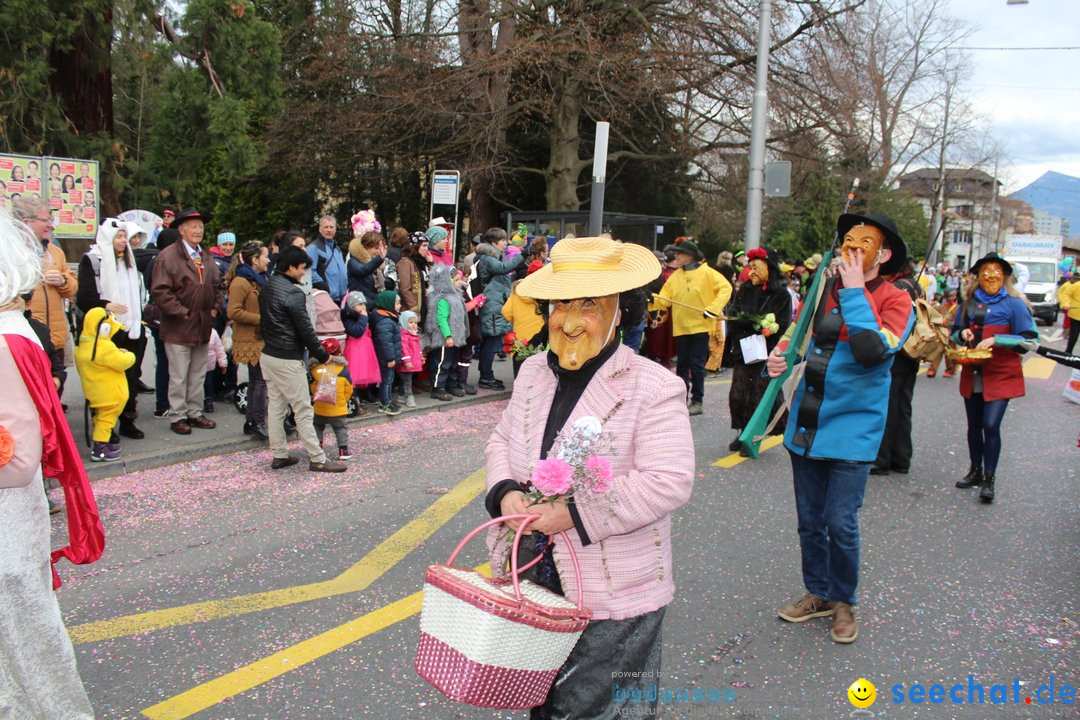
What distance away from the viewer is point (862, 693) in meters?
3.52

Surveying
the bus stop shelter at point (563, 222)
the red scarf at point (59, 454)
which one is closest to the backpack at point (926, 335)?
the red scarf at point (59, 454)

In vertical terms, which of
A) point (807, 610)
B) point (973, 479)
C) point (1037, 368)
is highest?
point (1037, 368)

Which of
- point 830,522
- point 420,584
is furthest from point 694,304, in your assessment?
point 420,584

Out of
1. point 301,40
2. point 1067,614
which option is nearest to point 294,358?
point 1067,614

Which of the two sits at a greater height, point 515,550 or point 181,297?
point 181,297

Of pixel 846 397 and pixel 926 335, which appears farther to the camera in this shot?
pixel 926 335

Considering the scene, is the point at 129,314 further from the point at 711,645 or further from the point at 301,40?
the point at 301,40

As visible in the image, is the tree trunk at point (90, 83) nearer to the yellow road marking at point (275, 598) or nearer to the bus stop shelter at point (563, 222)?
the bus stop shelter at point (563, 222)

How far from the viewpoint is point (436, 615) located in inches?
83.2

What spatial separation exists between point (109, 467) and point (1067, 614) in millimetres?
6358

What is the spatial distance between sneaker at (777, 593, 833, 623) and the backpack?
9.69 feet

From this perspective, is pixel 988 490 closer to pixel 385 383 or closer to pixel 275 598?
pixel 275 598

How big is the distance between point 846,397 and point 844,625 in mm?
1106

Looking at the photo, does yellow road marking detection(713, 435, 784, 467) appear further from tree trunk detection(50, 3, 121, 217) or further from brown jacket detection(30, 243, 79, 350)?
tree trunk detection(50, 3, 121, 217)
